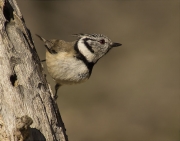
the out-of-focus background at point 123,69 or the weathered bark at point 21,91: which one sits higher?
the weathered bark at point 21,91

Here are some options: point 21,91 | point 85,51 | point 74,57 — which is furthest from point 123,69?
point 21,91

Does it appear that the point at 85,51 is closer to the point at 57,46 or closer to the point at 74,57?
the point at 74,57

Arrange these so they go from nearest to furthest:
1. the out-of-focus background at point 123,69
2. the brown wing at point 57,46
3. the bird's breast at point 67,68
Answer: the bird's breast at point 67,68
the brown wing at point 57,46
the out-of-focus background at point 123,69

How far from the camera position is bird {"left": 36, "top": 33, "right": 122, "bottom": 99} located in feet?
20.1

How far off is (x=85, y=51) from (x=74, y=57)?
10.2 inches

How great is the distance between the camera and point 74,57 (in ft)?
20.3

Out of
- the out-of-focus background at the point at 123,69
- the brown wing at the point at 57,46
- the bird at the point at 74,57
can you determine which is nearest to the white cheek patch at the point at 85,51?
the bird at the point at 74,57

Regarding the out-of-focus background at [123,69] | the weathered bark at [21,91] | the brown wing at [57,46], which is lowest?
the out-of-focus background at [123,69]

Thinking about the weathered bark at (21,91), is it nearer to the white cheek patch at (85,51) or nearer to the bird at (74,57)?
the bird at (74,57)

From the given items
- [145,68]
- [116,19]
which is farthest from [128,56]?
[116,19]

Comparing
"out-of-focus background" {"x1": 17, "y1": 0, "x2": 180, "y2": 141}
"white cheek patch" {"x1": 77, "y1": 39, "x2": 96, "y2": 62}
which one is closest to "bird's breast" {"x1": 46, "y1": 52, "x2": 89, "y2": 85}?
"white cheek patch" {"x1": 77, "y1": 39, "x2": 96, "y2": 62}

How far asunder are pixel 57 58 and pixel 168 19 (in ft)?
29.4

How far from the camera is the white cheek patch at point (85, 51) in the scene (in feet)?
20.8

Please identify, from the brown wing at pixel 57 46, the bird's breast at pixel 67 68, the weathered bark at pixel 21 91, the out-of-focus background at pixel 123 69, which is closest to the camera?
the weathered bark at pixel 21 91
